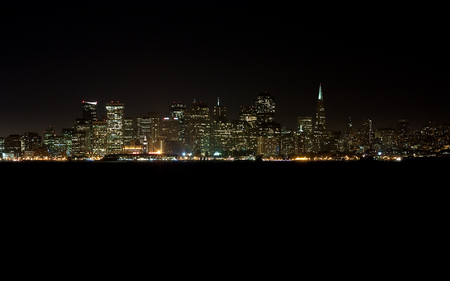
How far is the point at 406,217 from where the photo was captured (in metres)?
32.9

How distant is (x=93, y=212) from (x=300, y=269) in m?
22.7

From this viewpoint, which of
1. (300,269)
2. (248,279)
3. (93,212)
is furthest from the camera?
(93,212)

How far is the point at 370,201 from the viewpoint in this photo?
1750 inches

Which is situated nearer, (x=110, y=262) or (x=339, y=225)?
(x=110, y=262)

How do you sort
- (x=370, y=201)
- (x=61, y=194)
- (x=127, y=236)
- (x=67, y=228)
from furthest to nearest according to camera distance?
(x=61, y=194) → (x=370, y=201) → (x=67, y=228) → (x=127, y=236)

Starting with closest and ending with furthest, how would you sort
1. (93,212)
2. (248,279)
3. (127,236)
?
(248,279)
(127,236)
(93,212)

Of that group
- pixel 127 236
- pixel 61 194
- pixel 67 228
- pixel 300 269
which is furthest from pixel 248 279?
pixel 61 194

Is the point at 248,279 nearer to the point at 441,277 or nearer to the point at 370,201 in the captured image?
the point at 441,277

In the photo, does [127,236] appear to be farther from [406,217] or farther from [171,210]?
[406,217]

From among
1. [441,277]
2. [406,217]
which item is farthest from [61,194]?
[441,277]

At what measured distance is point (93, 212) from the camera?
3612 cm

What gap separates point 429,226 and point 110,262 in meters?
20.3

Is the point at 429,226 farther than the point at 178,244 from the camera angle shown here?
Yes

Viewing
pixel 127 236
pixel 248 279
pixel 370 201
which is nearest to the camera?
pixel 248 279
